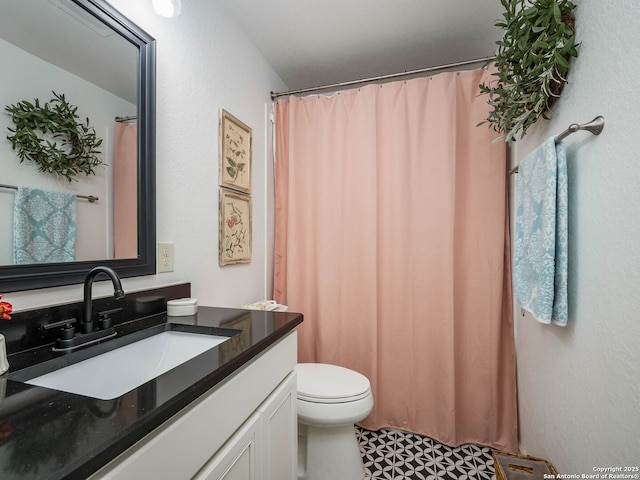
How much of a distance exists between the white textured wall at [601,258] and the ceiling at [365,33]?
0.85m

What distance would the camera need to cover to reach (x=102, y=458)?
42 centimetres

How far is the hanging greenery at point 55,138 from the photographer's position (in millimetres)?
787

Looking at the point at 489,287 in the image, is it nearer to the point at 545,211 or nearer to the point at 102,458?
the point at 545,211

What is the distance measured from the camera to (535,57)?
1.03 m

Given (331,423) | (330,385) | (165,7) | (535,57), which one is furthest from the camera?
(330,385)

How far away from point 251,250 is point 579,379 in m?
1.59

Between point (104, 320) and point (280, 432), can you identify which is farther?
point (280, 432)

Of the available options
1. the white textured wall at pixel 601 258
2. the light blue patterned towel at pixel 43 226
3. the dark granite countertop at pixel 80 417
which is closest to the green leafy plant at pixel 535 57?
the white textured wall at pixel 601 258

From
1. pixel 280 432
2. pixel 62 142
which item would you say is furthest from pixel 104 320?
pixel 280 432

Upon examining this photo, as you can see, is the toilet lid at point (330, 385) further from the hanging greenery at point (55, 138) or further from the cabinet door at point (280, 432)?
the hanging greenery at point (55, 138)

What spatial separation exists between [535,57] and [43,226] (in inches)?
63.4

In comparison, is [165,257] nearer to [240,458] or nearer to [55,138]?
[55,138]

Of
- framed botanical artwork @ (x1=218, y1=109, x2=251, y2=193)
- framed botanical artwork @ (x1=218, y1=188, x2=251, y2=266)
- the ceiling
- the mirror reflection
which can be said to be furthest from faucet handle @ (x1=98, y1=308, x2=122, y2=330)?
the ceiling

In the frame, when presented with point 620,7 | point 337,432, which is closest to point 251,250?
point 337,432
